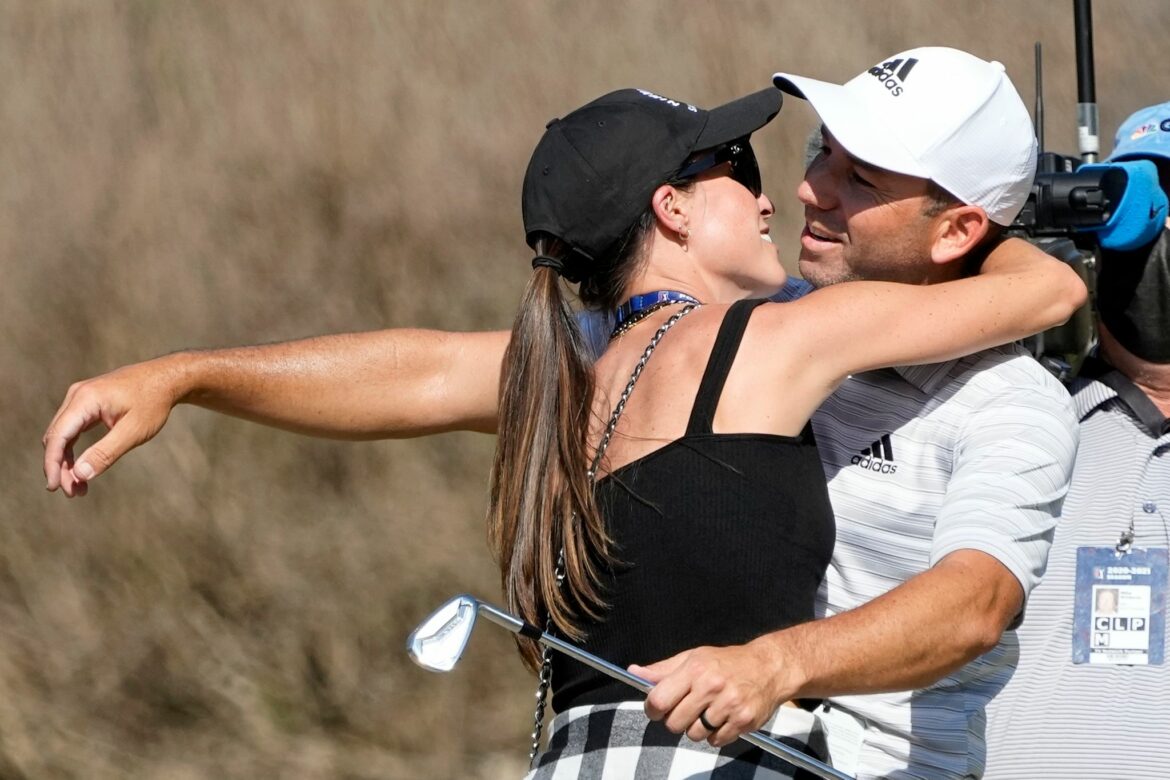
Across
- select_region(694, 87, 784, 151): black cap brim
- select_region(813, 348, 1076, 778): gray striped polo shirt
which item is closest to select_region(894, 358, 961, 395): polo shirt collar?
select_region(813, 348, 1076, 778): gray striped polo shirt

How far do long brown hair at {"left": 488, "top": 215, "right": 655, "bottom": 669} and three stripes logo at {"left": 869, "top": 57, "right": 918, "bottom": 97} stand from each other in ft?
1.21

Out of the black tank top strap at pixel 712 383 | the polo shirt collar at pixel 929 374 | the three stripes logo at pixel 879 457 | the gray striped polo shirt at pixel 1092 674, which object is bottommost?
Result: the gray striped polo shirt at pixel 1092 674

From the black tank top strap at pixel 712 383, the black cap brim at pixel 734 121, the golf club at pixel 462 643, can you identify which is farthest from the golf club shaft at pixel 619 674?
the black cap brim at pixel 734 121

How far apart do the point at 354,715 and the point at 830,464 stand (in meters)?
2.24

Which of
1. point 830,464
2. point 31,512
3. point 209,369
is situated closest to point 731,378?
point 830,464

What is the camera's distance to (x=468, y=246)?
12.9 feet

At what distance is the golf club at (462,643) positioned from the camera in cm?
158

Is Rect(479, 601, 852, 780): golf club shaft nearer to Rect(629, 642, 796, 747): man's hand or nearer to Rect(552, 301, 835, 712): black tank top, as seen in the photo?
Rect(629, 642, 796, 747): man's hand

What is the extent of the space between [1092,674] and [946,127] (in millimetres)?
874

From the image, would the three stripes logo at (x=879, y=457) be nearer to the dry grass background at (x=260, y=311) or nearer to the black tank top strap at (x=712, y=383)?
the black tank top strap at (x=712, y=383)

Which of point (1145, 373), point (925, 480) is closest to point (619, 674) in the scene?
point (925, 480)

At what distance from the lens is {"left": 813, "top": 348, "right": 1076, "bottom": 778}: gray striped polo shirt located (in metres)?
1.80

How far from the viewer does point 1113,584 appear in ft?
7.70

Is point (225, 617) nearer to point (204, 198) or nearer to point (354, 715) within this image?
point (354, 715)
